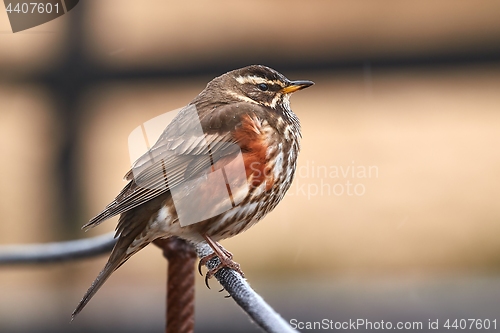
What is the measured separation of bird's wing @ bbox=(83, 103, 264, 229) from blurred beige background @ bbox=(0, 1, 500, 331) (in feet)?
1.51

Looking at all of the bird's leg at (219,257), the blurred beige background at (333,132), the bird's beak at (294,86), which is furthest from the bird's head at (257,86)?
the blurred beige background at (333,132)

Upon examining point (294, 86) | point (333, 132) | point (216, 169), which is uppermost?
point (333, 132)

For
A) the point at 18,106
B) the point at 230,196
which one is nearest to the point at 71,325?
the point at 18,106

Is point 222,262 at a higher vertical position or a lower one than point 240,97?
lower

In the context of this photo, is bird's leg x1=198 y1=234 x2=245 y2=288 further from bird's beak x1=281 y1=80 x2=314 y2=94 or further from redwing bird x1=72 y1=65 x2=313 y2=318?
bird's beak x1=281 y1=80 x2=314 y2=94

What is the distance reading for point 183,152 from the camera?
45.1 inches

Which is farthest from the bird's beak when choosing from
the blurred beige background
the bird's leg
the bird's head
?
the blurred beige background

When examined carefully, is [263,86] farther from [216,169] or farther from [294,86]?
[216,169]

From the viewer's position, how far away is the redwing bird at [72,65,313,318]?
3.72 ft

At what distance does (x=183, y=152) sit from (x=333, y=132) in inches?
22.0

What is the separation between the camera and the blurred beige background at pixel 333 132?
1.72 metres

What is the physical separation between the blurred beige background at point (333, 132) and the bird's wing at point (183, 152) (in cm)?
46

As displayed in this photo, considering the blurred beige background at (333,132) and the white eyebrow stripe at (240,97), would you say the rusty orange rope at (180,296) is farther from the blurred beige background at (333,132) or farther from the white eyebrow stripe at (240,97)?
the blurred beige background at (333,132)

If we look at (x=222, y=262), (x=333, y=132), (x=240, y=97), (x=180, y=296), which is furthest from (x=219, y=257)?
(x=333, y=132)
